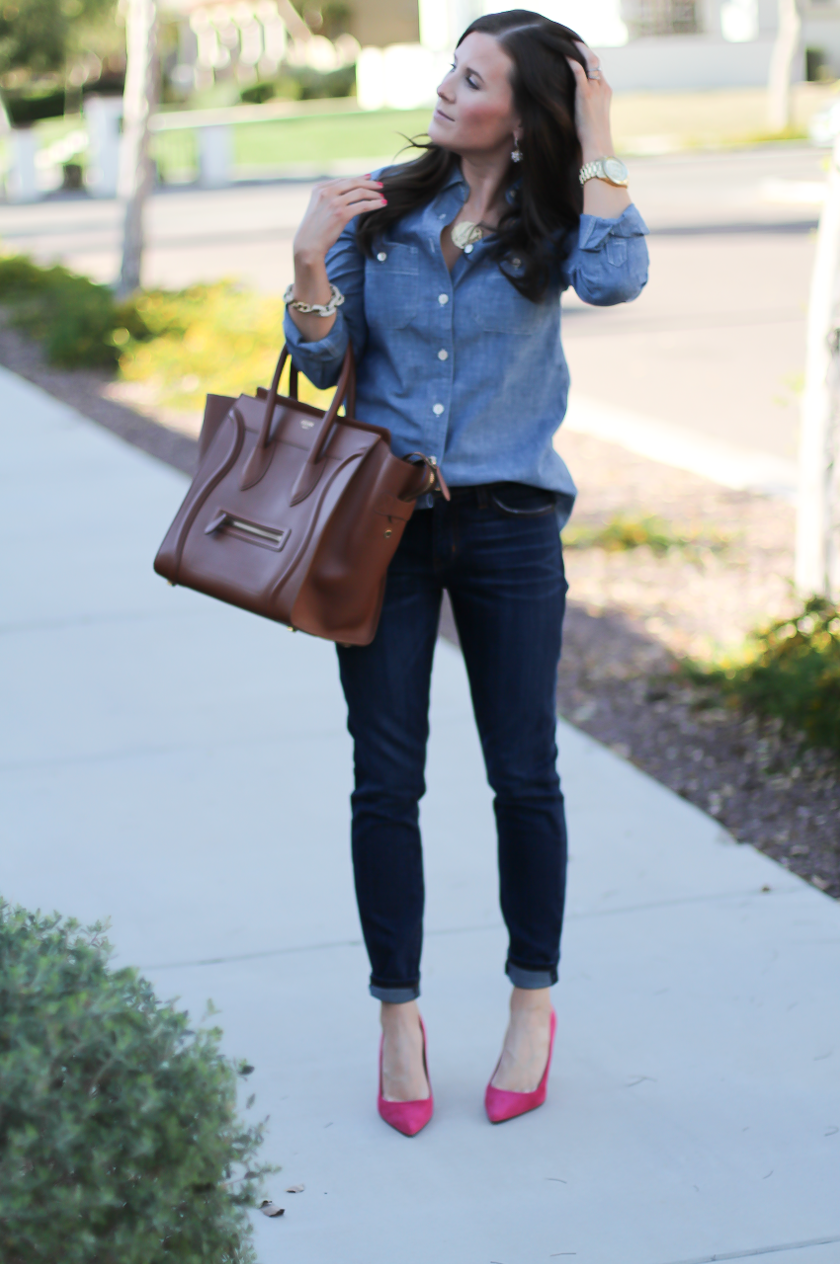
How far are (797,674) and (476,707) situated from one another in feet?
Result: 6.07

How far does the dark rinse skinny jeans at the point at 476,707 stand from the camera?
8.19 feet

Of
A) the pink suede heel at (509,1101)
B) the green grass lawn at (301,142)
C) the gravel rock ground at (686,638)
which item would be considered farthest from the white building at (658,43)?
the pink suede heel at (509,1101)

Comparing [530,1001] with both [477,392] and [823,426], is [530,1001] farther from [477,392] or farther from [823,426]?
[823,426]

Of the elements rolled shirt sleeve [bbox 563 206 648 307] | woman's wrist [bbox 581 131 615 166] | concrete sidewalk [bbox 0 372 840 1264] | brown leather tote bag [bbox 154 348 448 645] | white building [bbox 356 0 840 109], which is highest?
woman's wrist [bbox 581 131 615 166]

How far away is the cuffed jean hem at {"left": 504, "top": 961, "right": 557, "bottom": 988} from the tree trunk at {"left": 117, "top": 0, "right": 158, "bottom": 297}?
425 inches

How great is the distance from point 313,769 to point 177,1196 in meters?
2.69

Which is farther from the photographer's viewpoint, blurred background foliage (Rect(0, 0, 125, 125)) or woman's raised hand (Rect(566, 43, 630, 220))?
blurred background foliage (Rect(0, 0, 125, 125))

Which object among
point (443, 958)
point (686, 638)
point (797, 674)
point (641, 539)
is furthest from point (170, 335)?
point (443, 958)

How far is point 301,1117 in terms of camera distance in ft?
8.73

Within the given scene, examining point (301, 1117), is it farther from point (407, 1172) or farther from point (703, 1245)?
point (703, 1245)

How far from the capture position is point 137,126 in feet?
40.0

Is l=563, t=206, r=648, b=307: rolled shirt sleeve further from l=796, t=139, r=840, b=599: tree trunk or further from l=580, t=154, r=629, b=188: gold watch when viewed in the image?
l=796, t=139, r=840, b=599: tree trunk

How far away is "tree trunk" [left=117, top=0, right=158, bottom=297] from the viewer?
11.9 m

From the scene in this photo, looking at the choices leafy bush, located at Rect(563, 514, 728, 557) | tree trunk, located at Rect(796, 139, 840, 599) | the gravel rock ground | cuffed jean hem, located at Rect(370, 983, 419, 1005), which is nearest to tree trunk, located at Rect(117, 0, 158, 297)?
the gravel rock ground
